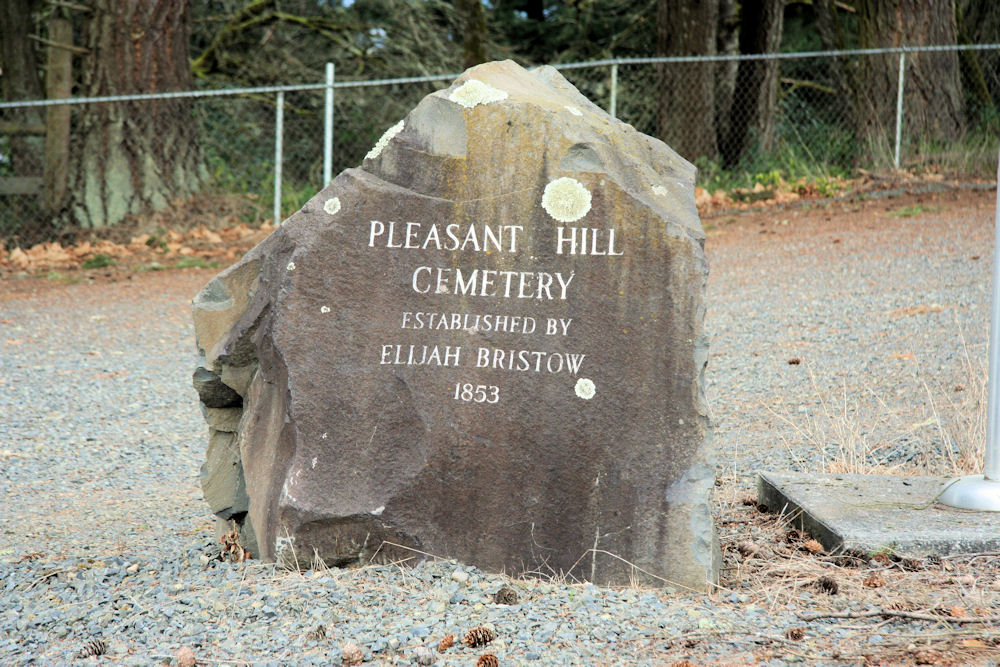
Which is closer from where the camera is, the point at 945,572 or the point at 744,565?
the point at 945,572

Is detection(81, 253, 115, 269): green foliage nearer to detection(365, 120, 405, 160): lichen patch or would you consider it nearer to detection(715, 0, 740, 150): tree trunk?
detection(365, 120, 405, 160): lichen patch

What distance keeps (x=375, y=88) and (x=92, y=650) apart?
12411 mm

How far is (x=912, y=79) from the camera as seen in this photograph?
38.1ft

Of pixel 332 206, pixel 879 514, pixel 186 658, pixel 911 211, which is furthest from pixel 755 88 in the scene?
pixel 186 658

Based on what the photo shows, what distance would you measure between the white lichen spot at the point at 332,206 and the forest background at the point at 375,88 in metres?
8.20

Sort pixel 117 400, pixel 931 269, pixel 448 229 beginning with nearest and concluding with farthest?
pixel 448 229
pixel 117 400
pixel 931 269

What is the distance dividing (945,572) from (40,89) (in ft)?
45.0

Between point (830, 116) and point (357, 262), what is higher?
point (830, 116)

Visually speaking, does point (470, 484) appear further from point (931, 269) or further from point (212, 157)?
point (212, 157)

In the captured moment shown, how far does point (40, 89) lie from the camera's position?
45.6 feet

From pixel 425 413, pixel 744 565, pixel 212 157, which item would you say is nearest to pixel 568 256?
pixel 425 413

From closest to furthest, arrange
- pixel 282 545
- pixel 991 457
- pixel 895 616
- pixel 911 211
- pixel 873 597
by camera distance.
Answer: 1. pixel 895 616
2. pixel 873 597
3. pixel 282 545
4. pixel 991 457
5. pixel 911 211

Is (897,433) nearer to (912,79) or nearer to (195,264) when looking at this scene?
(195,264)

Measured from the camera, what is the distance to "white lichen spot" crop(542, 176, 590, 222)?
3.49 metres
